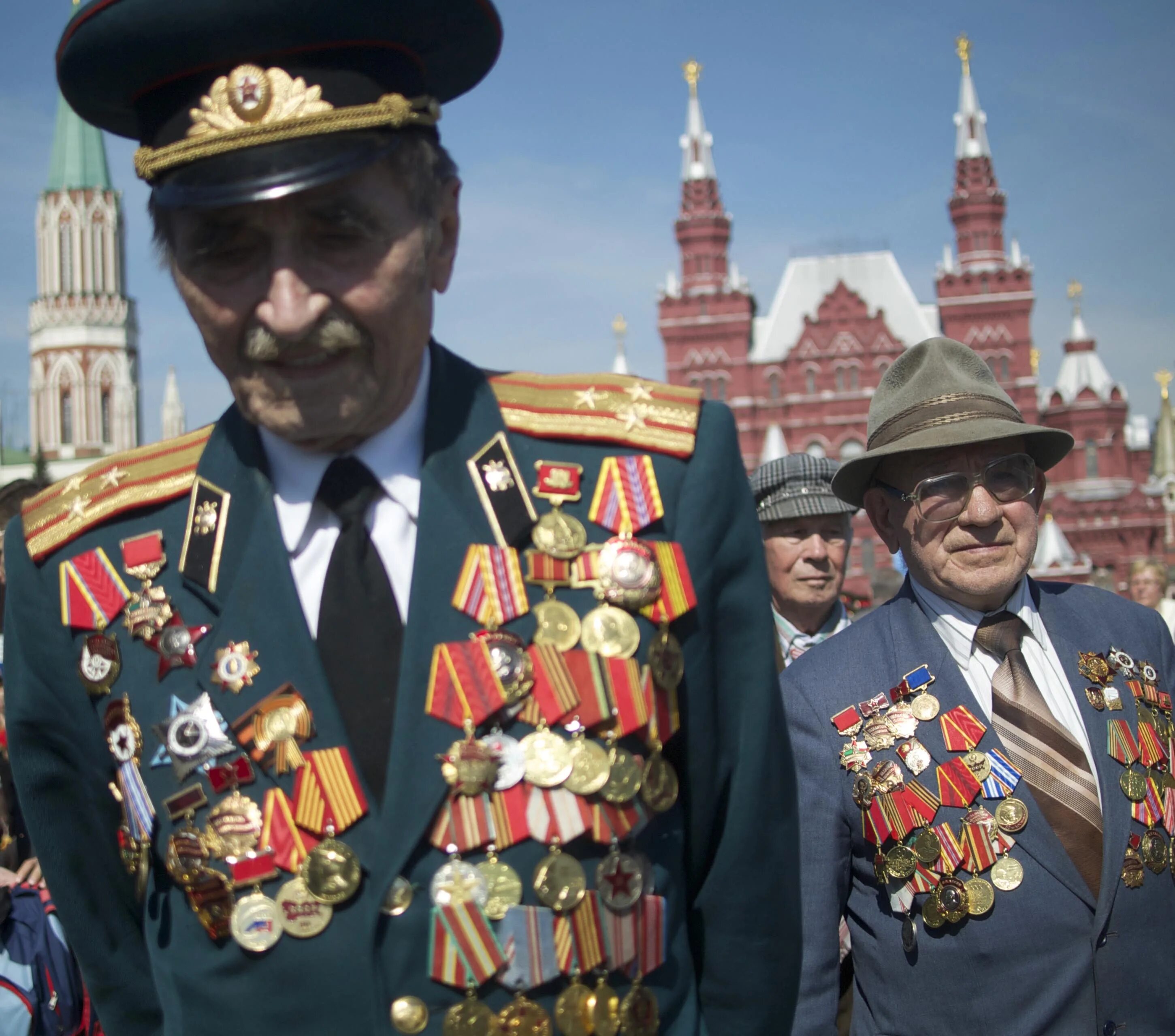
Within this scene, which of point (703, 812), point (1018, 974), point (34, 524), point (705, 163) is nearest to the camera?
point (703, 812)

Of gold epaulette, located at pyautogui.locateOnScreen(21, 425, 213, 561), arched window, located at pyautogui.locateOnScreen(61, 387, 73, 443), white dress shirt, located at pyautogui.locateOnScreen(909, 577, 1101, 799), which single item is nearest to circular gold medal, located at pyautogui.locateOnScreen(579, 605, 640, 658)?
gold epaulette, located at pyautogui.locateOnScreen(21, 425, 213, 561)

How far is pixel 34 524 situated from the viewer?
76.0 inches

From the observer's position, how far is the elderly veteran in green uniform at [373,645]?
1.62 m

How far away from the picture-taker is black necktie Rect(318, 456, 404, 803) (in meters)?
1.69

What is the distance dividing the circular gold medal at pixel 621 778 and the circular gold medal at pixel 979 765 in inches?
48.8

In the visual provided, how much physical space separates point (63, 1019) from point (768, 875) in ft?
9.00

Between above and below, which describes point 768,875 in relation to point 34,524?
below

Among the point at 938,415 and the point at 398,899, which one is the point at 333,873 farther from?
the point at 938,415

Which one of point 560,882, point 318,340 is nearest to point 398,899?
point 560,882

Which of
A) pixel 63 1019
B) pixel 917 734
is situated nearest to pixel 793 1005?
pixel 917 734

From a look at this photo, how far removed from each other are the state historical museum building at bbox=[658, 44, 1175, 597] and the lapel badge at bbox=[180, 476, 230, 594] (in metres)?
46.9

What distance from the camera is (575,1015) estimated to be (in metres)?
1.63

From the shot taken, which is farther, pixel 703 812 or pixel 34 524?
pixel 34 524

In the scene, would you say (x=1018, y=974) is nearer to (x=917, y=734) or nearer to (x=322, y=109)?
(x=917, y=734)
